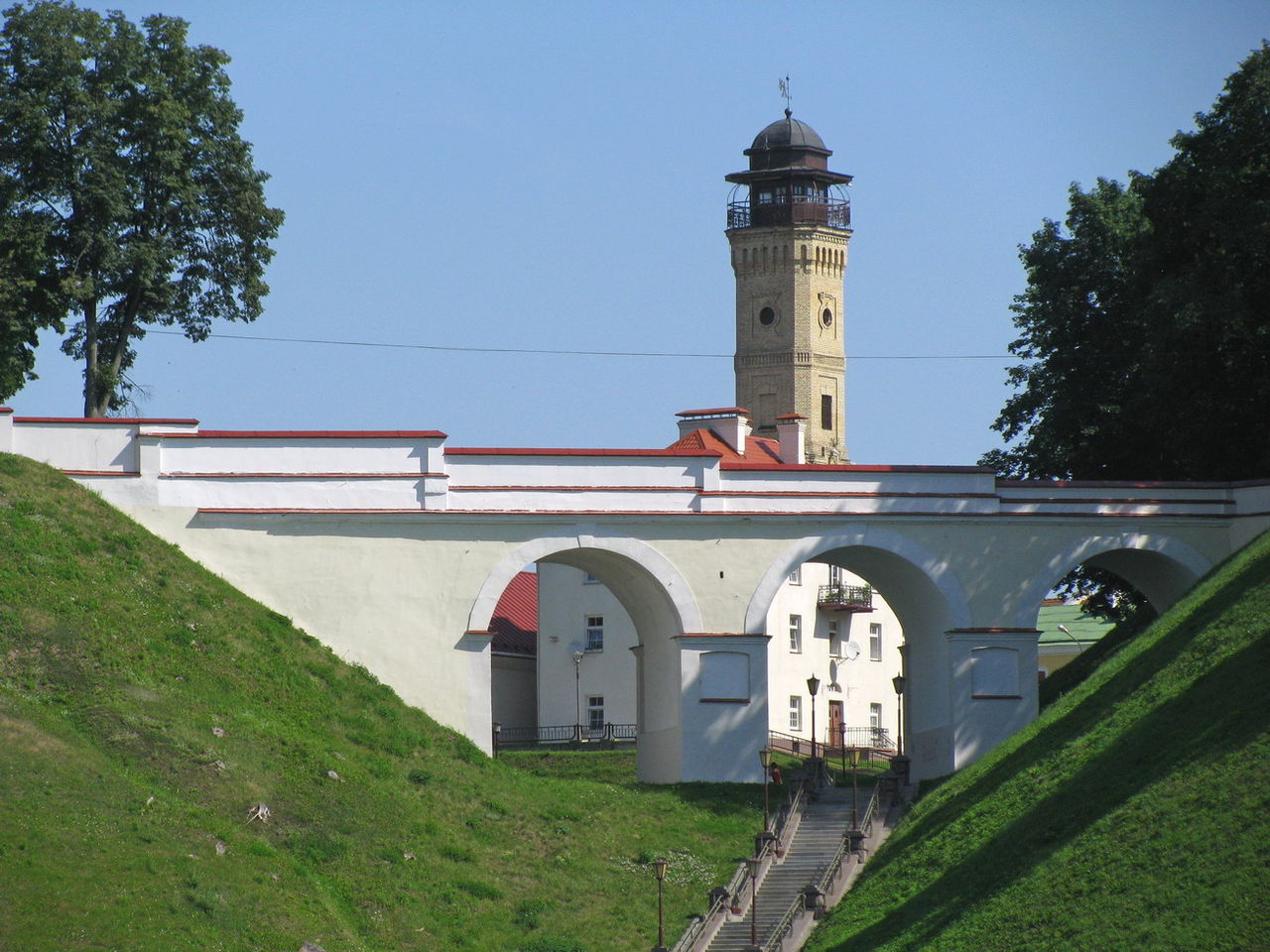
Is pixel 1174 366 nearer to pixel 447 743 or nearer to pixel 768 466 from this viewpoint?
pixel 768 466

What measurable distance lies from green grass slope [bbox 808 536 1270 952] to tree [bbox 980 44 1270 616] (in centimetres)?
809

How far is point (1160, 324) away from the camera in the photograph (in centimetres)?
5078

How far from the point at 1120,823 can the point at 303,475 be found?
19945 mm

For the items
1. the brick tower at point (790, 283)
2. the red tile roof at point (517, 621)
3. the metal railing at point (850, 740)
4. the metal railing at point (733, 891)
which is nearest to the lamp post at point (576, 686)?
the red tile roof at point (517, 621)

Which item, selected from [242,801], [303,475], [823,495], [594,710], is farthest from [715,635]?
[594,710]

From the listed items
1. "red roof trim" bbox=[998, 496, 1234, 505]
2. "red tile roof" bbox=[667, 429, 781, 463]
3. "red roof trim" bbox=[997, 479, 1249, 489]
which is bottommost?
"red roof trim" bbox=[998, 496, 1234, 505]

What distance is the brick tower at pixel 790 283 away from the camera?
11081cm

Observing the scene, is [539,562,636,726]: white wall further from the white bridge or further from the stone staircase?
the stone staircase

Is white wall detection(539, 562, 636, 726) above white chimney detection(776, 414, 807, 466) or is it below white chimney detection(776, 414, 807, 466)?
below

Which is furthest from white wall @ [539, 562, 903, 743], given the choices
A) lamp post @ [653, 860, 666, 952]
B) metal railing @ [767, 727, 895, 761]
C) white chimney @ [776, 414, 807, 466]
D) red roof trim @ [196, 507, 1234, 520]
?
lamp post @ [653, 860, 666, 952]

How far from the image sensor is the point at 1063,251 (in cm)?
5831

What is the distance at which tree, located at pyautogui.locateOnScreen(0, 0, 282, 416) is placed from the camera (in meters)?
51.1

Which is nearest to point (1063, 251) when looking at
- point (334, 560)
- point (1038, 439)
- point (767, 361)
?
point (1038, 439)

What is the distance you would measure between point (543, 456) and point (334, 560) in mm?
5068
